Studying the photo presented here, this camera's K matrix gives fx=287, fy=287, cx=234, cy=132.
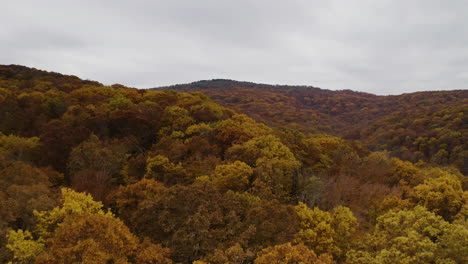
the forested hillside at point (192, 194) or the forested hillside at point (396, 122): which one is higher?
the forested hillside at point (396, 122)

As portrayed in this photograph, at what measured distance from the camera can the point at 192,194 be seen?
19.7 meters

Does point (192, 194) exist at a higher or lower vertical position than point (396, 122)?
lower

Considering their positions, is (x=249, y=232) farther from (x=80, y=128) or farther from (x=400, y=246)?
(x=80, y=128)

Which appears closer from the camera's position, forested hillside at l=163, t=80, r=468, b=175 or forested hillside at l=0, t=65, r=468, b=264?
forested hillside at l=0, t=65, r=468, b=264

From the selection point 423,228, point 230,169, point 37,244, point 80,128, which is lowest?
point 37,244

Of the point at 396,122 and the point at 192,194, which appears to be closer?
the point at 192,194

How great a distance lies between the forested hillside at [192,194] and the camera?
16422mm

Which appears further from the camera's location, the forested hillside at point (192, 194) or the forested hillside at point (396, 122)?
the forested hillside at point (396, 122)

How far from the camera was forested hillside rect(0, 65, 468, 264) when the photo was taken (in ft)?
53.9

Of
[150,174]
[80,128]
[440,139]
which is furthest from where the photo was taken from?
[440,139]

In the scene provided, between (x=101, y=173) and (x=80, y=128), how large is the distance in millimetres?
9784

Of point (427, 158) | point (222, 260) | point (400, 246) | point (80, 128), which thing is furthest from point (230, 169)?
point (427, 158)

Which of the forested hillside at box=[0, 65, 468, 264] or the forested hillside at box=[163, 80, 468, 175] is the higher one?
the forested hillside at box=[163, 80, 468, 175]

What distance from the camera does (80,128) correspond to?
3419cm
